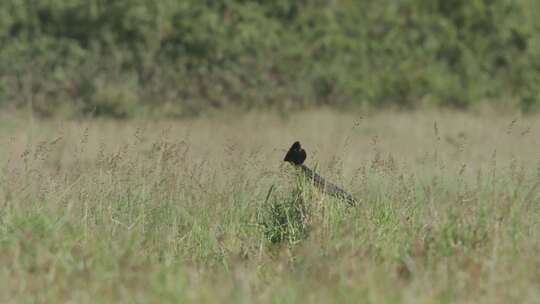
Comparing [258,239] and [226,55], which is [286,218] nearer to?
[258,239]

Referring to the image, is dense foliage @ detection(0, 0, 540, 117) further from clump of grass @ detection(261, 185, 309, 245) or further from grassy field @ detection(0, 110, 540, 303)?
clump of grass @ detection(261, 185, 309, 245)

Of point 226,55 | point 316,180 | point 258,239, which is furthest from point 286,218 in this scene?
point 226,55

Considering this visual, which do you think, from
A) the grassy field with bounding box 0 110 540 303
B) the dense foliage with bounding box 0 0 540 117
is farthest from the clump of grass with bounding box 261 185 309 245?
the dense foliage with bounding box 0 0 540 117

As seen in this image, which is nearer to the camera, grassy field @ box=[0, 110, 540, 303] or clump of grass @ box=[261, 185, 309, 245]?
grassy field @ box=[0, 110, 540, 303]

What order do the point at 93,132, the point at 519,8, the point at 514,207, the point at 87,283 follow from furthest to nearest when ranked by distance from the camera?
the point at 519,8
the point at 93,132
the point at 514,207
the point at 87,283

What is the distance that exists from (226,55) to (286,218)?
8.12 metres

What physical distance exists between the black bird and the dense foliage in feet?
26.0

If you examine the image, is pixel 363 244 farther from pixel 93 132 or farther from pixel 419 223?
pixel 93 132

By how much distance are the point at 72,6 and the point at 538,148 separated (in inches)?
274

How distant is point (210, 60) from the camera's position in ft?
47.4

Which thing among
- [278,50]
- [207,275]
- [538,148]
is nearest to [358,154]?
[538,148]

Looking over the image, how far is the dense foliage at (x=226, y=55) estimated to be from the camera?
46.3 ft

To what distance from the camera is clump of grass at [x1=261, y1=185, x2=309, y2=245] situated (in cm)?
626

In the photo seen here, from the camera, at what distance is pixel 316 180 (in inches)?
245
